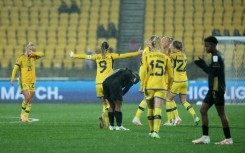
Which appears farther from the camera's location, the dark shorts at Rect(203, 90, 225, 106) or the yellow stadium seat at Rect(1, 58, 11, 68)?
the yellow stadium seat at Rect(1, 58, 11, 68)

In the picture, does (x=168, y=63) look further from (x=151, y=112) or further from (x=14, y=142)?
(x=14, y=142)

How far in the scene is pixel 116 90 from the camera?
17.8m

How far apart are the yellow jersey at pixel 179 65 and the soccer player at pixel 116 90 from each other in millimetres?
1975

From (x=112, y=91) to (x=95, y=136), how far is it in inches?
82.8

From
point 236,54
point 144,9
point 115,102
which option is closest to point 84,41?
point 144,9

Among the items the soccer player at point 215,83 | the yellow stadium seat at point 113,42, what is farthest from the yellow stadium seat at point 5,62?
the soccer player at point 215,83

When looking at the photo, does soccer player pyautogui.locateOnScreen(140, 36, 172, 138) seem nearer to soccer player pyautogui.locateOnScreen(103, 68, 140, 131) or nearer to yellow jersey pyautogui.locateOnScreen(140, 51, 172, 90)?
yellow jersey pyautogui.locateOnScreen(140, 51, 172, 90)

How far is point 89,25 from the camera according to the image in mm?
38125

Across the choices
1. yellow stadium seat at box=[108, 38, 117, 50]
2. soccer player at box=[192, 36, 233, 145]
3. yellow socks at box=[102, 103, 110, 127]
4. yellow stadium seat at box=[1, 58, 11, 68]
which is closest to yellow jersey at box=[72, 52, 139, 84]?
yellow socks at box=[102, 103, 110, 127]

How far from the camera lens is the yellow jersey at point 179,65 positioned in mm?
19781

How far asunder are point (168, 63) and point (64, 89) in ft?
55.4

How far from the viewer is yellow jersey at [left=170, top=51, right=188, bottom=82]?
19.8 meters

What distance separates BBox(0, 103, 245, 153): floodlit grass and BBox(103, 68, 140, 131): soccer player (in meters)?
0.45

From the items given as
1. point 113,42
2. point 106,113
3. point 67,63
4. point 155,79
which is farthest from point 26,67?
point 113,42
